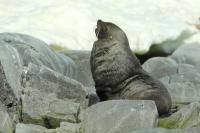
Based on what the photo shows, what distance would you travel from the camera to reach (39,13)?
15.3m

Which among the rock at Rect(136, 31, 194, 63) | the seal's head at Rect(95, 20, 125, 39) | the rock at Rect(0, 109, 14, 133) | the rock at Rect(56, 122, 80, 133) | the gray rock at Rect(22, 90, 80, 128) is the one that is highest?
the seal's head at Rect(95, 20, 125, 39)

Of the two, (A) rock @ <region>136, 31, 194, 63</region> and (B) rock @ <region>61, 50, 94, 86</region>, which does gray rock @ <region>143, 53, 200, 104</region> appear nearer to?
(B) rock @ <region>61, 50, 94, 86</region>

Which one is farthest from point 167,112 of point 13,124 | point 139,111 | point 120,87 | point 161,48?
point 161,48

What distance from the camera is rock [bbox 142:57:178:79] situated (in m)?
11.8

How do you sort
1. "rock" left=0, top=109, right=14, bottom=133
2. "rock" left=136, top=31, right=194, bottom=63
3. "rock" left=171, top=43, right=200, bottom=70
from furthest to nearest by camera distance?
"rock" left=136, top=31, right=194, bottom=63 → "rock" left=171, top=43, right=200, bottom=70 → "rock" left=0, top=109, right=14, bottom=133

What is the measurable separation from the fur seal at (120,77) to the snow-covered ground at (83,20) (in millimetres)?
5021

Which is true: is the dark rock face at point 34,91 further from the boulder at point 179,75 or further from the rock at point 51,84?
the boulder at point 179,75

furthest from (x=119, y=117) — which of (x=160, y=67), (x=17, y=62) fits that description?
(x=160, y=67)

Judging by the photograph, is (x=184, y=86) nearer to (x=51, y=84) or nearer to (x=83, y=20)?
Result: (x=51, y=84)

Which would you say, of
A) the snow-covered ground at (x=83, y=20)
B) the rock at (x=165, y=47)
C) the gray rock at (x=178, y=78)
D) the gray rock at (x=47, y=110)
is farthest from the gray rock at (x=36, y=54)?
the rock at (x=165, y=47)

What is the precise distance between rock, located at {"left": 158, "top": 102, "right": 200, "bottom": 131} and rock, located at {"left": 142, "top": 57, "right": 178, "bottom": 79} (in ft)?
14.1

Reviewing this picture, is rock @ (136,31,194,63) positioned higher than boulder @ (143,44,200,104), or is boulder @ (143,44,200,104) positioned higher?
boulder @ (143,44,200,104)

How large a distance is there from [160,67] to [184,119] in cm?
490

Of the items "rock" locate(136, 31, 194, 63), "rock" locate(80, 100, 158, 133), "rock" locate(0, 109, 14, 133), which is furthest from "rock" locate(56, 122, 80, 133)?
"rock" locate(136, 31, 194, 63)
